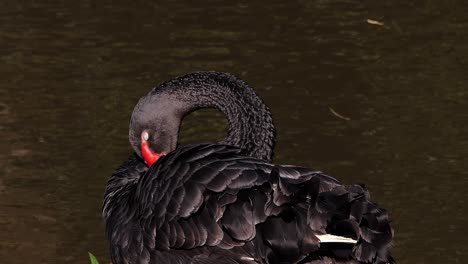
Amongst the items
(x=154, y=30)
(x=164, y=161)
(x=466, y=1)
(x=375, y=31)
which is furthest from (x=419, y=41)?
(x=164, y=161)

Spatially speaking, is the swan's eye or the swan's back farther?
the swan's eye

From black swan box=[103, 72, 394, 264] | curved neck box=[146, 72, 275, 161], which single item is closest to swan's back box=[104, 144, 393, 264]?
black swan box=[103, 72, 394, 264]

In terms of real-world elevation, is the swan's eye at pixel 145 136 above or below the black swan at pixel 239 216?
below

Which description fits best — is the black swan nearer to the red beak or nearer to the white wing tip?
the white wing tip

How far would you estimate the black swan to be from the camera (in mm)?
4383

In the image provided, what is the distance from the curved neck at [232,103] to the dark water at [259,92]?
96 centimetres

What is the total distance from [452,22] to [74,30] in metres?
2.55

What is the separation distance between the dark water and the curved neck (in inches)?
37.8

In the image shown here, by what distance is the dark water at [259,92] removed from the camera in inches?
255

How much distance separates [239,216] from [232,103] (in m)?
1.18

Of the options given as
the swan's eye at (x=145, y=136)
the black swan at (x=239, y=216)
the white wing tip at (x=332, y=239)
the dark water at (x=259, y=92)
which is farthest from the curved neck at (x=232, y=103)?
the white wing tip at (x=332, y=239)

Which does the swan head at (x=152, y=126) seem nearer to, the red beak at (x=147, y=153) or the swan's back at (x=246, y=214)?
the red beak at (x=147, y=153)

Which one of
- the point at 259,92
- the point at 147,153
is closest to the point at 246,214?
the point at 147,153

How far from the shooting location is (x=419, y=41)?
8.63 metres
